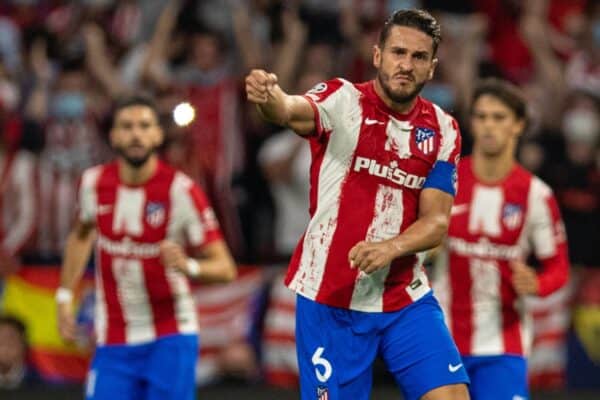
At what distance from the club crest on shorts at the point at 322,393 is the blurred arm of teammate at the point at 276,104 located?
3.74 ft

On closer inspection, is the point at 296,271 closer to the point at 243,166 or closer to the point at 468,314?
the point at 468,314

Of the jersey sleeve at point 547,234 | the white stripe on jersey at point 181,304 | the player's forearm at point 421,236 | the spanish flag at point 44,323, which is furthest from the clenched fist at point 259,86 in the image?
the spanish flag at point 44,323

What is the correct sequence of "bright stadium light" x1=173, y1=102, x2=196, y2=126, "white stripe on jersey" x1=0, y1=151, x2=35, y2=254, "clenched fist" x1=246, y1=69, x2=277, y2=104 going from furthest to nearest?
1. "white stripe on jersey" x1=0, y1=151, x2=35, y2=254
2. "bright stadium light" x1=173, y1=102, x2=196, y2=126
3. "clenched fist" x1=246, y1=69, x2=277, y2=104

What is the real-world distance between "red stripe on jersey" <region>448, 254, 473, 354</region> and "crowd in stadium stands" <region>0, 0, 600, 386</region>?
9.90 feet

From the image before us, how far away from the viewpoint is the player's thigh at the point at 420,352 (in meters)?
6.14

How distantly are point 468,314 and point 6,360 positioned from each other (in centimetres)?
444

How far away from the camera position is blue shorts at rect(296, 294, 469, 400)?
6.18 metres

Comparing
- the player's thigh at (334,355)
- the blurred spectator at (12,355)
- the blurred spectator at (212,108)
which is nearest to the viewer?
the player's thigh at (334,355)

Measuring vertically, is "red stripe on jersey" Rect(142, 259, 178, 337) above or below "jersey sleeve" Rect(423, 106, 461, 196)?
below

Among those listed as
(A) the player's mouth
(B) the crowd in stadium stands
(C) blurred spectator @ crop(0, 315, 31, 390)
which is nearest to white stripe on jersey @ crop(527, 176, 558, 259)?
(A) the player's mouth

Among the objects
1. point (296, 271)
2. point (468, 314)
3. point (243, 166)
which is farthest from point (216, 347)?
point (296, 271)

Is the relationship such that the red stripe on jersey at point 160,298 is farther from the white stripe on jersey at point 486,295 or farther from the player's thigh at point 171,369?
the white stripe on jersey at point 486,295

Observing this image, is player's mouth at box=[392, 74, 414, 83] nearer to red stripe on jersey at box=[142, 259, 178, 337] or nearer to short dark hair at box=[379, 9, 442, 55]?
short dark hair at box=[379, 9, 442, 55]

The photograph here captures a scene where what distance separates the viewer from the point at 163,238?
27.1ft
